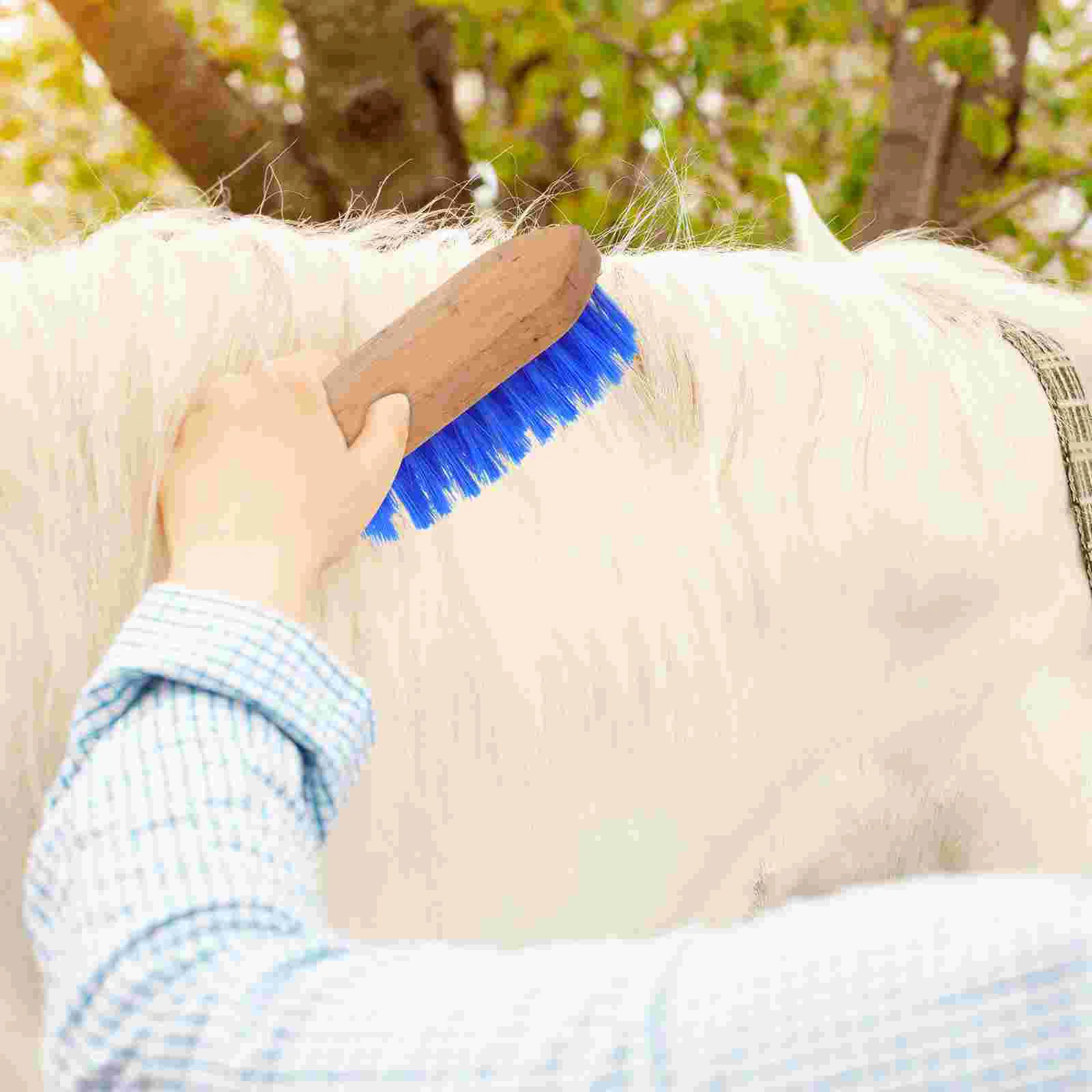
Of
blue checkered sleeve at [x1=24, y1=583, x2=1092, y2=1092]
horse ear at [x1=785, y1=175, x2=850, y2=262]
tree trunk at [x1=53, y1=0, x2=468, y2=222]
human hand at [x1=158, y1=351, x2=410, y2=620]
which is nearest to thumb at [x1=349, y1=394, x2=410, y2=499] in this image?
human hand at [x1=158, y1=351, x2=410, y2=620]

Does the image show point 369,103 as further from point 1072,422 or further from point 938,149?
point 1072,422

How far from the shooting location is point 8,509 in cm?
44

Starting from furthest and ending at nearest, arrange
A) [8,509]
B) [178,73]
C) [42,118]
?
[42,118]
[178,73]
[8,509]

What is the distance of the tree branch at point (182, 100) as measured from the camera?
1.22 meters

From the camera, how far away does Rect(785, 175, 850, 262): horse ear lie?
2.19ft

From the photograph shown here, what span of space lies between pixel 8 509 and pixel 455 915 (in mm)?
276

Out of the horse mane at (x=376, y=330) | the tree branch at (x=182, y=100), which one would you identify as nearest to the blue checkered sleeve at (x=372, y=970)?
the horse mane at (x=376, y=330)

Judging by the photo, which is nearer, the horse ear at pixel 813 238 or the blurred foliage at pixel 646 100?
the horse ear at pixel 813 238

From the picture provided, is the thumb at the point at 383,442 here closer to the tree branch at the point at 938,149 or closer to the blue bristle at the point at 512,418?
the blue bristle at the point at 512,418

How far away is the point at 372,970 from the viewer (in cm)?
29

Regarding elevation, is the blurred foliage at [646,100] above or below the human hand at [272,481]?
below

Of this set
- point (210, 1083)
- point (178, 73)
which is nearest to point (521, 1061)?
point (210, 1083)

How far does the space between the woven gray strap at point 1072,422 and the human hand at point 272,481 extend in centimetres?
34

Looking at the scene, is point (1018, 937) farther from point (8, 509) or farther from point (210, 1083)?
point (8, 509)
